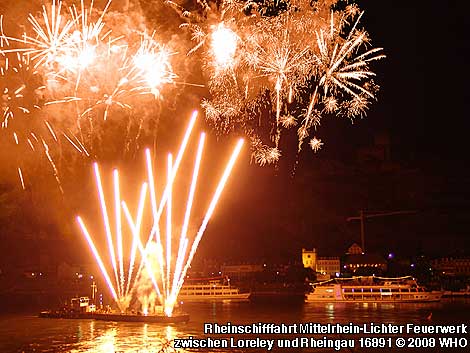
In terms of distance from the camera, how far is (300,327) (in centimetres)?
3544

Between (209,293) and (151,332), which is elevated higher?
(151,332)

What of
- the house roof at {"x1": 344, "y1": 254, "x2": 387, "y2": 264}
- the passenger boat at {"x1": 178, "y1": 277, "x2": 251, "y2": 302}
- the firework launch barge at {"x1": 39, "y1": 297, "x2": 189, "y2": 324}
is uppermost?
the house roof at {"x1": 344, "y1": 254, "x2": 387, "y2": 264}

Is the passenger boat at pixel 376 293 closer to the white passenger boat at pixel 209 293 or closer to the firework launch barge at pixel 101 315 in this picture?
the white passenger boat at pixel 209 293

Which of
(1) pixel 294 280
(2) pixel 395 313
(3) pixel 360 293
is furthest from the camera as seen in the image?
(1) pixel 294 280

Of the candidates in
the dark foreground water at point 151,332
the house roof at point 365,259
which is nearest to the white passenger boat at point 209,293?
the dark foreground water at point 151,332

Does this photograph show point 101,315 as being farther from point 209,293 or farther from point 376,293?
point 376,293

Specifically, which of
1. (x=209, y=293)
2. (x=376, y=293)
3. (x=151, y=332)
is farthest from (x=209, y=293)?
(x=151, y=332)

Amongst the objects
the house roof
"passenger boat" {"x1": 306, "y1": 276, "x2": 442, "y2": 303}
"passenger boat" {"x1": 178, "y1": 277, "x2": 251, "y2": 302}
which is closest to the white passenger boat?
"passenger boat" {"x1": 178, "y1": 277, "x2": 251, "y2": 302}

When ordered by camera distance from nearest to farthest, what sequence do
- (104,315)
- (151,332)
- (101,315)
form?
1. (151,332)
2. (104,315)
3. (101,315)

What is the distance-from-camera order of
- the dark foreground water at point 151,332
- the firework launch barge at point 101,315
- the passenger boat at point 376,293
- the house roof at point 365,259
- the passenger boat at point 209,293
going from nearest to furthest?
the dark foreground water at point 151,332, the firework launch barge at point 101,315, the passenger boat at point 376,293, the passenger boat at point 209,293, the house roof at point 365,259

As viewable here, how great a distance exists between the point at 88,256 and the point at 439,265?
268 ft

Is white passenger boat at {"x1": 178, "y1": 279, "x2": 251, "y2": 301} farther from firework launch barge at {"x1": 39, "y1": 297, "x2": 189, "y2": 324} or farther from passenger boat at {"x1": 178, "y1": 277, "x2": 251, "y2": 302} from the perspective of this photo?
firework launch barge at {"x1": 39, "y1": 297, "x2": 189, "y2": 324}

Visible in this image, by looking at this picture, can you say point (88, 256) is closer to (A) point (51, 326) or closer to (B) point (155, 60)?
(A) point (51, 326)

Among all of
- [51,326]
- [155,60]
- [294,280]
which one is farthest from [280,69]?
[294,280]
